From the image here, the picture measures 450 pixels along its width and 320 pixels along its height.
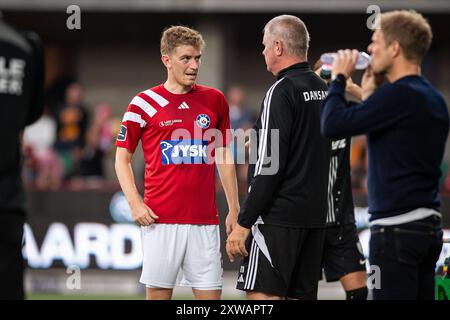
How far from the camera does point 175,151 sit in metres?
6.93

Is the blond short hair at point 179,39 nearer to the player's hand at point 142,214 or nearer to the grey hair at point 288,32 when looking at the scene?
the grey hair at point 288,32

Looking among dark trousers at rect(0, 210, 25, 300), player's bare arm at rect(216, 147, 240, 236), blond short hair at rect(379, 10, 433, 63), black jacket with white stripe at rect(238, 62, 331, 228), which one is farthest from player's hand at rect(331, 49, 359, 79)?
dark trousers at rect(0, 210, 25, 300)

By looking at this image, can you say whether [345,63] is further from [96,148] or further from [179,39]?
[96,148]

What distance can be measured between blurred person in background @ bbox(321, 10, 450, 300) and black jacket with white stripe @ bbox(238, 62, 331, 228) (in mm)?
1042

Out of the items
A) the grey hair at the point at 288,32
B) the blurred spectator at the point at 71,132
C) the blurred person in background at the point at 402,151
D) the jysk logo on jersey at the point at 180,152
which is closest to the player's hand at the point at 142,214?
the jysk logo on jersey at the point at 180,152

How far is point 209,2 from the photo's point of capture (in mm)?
19844

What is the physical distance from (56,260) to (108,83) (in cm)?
1004

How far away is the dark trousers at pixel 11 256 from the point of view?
491 cm

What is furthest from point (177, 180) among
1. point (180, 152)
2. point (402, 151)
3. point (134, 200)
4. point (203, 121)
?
point (402, 151)

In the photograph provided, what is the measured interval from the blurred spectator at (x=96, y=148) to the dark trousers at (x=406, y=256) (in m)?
10.9

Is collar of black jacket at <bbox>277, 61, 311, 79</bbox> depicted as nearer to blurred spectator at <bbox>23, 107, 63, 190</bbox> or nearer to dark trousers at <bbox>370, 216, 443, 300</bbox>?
dark trousers at <bbox>370, 216, 443, 300</bbox>

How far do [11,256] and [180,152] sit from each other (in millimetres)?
2226

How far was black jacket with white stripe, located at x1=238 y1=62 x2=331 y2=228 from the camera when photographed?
628 cm

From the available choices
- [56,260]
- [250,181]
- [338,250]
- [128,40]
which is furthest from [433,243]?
[128,40]
